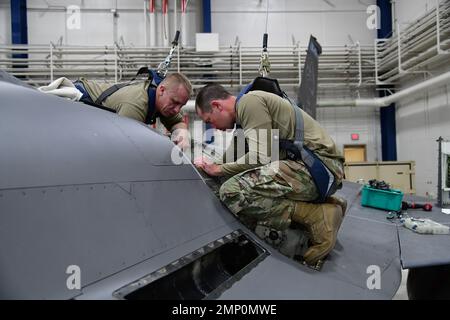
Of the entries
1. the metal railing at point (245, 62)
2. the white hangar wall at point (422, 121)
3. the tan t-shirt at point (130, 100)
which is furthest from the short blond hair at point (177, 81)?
the white hangar wall at point (422, 121)

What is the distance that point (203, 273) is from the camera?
133cm

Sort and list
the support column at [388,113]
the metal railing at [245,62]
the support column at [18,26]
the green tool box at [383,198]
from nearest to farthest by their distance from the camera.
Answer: the green tool box at [383,198]
the metal railing at [245,62]
the support column at [18,26]
the support column at [388,113]

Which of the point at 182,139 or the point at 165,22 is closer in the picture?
the point at 182,139

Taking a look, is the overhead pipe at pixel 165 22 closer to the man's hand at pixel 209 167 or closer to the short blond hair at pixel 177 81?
the short blond hair at pixel 177 81

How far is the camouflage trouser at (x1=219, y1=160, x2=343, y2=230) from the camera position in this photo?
1.66 meters

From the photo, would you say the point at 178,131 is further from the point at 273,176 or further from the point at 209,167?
the point at 273,176

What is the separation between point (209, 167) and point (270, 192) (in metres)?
0.41

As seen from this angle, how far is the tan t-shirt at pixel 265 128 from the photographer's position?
1687mm

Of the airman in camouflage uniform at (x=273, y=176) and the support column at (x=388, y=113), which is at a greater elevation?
the support column at (x=388, y=113)

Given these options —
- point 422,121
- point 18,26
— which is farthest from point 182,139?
point 18,26

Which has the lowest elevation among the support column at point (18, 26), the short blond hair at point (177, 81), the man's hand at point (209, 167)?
the man's hand at point (209, 167)

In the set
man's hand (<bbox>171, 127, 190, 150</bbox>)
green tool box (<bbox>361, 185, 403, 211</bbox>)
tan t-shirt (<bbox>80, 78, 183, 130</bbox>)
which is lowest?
green tool box (<bbox>361, 185, 403, 211</bbox>)

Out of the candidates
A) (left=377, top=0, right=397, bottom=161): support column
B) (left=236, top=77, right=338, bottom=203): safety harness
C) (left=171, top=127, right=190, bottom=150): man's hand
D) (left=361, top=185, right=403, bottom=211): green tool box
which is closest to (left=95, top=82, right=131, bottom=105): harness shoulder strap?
(left=171, top=127, right=190, bottom=150): man's hand

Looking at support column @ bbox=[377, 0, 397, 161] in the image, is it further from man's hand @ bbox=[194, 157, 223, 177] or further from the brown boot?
man's hand @ bbox=[194, 157, 223, 177]
